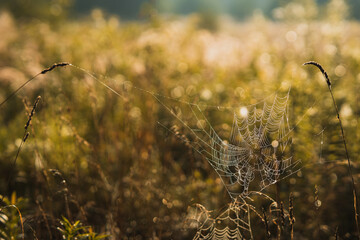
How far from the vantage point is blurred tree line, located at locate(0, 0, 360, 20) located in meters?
7.76

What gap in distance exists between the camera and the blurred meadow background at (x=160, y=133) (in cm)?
192

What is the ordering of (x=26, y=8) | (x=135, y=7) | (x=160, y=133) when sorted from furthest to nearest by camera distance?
1. (x=135, y=7)
2. (x=26, y=8)
3. (x=160, y=133)

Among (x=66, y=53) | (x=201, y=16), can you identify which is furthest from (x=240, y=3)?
(x=66, y=53)

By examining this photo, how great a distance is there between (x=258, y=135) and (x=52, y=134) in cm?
190

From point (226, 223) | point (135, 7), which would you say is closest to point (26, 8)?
point (226, 223)

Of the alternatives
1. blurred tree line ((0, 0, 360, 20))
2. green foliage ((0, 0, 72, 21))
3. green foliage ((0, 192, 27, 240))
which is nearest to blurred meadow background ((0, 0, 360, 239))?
green foliage ((0, 192, 27, 240))

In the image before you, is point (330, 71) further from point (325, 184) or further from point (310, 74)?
point (325, 184)

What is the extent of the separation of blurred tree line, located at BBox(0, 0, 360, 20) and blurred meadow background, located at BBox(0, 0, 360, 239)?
870mm

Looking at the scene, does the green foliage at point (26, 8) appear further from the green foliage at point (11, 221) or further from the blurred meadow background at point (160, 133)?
the green foliage at point (11, 221)

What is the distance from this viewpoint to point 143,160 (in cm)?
233

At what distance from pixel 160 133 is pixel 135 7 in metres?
57.5

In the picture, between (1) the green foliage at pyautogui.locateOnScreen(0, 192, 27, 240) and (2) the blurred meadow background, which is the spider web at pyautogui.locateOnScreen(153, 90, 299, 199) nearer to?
(2) the blurred meadow background

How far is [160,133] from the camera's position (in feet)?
8.68

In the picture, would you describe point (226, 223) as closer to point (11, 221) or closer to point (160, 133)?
point (160, 133)
